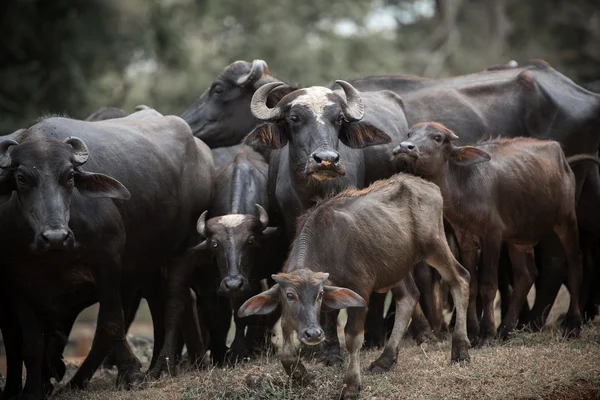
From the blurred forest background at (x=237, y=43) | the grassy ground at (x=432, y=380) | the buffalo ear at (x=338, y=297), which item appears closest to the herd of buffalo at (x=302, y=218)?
the buffalo ear at (x=338, y=297)

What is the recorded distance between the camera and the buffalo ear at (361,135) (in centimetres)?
1023

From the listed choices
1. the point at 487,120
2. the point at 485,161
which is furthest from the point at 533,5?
the point at 485,161

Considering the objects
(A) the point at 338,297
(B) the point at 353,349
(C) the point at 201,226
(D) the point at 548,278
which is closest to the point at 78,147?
(C) the point at 201,226

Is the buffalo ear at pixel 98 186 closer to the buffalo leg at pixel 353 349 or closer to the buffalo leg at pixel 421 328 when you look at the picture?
the buffalo leg at pixel 353 349

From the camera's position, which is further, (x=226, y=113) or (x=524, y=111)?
(x=226, y=113)

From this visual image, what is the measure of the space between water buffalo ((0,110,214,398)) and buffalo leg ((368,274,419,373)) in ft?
8.42

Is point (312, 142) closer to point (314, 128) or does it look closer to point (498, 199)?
point (314, 128)

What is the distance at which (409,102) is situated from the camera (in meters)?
12.7

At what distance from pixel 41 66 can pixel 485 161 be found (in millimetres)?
13123

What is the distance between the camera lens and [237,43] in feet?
89.5

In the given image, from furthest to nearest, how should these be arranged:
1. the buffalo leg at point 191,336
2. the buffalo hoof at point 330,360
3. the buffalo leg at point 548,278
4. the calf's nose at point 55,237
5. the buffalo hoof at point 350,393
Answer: the buffalo leg at point 548,278 → the buffalo leg at point 191,336 → the buffalo hoof at point 330,360 → the calf's nose at point 55,237 → the buffalo hoof at point 350,393

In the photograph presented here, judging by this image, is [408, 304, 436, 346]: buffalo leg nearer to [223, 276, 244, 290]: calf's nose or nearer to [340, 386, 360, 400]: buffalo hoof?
[223, 276, 244, 290]: calf's nose

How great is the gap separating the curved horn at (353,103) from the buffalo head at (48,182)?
2.54m

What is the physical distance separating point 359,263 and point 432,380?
3.96 ft
